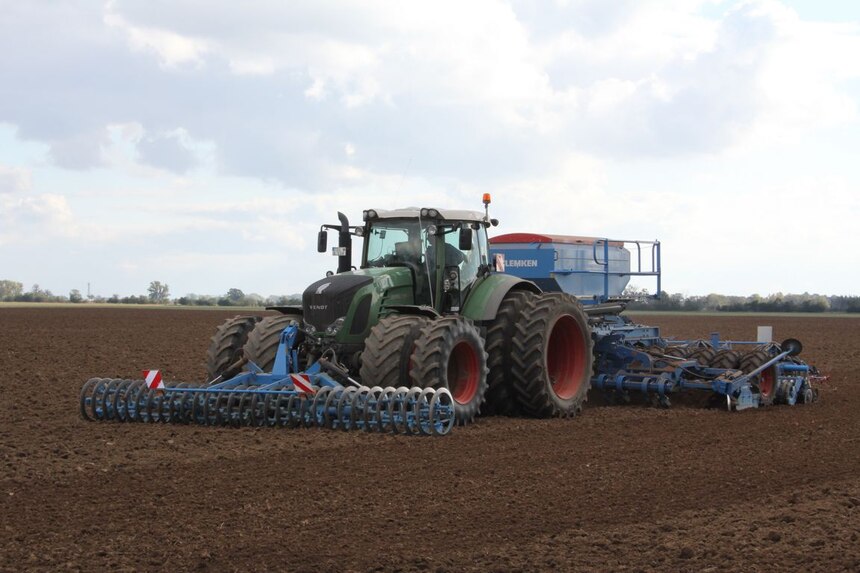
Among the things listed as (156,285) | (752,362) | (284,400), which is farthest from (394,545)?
(156,285)

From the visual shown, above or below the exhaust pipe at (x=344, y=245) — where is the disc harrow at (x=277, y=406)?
below

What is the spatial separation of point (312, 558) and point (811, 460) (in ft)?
17.1

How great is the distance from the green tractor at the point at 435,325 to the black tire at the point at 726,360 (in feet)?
7.73

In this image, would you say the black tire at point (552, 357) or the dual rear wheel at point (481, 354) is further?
the black tire at point (552, 357)

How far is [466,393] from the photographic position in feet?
38.4

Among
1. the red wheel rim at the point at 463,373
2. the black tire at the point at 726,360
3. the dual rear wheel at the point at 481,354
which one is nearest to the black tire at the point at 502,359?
the dual rear wheel at the point at 481,354

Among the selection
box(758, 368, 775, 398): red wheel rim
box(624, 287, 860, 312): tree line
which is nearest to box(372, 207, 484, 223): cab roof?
box(758, 368, 775, 398): red wheel rim

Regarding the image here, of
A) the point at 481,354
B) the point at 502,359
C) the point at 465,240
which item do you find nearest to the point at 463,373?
the point at 481,354

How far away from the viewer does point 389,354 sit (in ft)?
36.4

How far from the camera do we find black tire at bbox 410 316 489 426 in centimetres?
1095

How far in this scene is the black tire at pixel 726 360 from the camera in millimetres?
14680

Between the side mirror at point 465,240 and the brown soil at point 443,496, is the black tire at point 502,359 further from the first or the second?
the side mirror at point 465,240

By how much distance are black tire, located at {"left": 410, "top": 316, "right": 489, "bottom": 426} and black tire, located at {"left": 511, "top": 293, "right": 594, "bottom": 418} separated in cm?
48

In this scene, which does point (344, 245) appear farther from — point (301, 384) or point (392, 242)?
point (301, 384)
